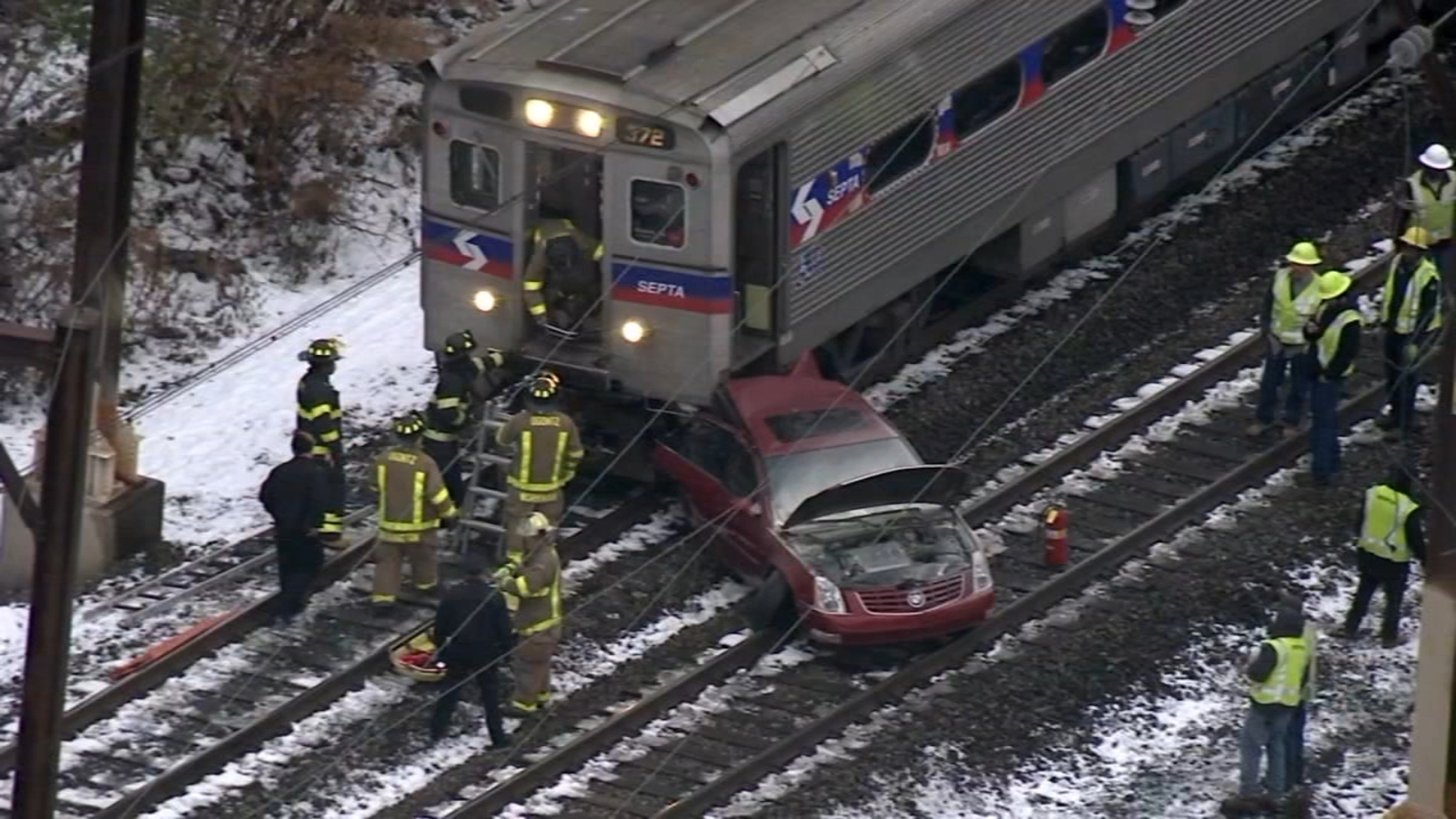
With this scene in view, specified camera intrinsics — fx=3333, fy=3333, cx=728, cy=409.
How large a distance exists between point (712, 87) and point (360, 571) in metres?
3.83

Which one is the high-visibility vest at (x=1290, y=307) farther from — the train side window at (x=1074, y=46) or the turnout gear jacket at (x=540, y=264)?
the turnout gear jacket at (x=540, y=264)

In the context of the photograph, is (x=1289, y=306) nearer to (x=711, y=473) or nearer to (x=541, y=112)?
(x=711, y=473)

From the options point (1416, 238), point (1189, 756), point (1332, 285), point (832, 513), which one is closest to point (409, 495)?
point (832, 513)

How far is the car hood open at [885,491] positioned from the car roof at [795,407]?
66 centimetres

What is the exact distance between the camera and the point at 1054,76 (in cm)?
2375

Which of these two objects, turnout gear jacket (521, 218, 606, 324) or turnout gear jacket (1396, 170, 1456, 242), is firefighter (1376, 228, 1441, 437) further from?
turnout gear jacket (521, 218, 606, 324)

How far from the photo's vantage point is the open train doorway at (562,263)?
21.9 m

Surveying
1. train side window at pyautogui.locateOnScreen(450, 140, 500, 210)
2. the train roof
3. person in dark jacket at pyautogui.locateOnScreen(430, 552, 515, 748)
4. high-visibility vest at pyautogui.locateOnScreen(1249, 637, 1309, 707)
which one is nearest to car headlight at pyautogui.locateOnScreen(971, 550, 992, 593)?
high-visibility vest at pyautogui.locateOnScreen(1249, 637, 1309, 707)

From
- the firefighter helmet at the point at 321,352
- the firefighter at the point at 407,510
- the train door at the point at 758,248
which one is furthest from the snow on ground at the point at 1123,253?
the firefighter helmet at the point at 321,352

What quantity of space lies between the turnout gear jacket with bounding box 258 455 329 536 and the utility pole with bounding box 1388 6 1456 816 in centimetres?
682

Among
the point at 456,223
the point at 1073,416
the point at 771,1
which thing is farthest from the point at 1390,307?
the point at 456,223

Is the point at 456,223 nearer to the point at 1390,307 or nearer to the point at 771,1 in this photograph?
the point at 771,1

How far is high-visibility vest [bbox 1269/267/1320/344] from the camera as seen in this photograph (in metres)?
21.8

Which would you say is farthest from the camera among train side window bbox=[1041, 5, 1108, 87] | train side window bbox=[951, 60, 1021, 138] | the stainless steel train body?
train side window bbox=[1041, 5, 1108, 87]
